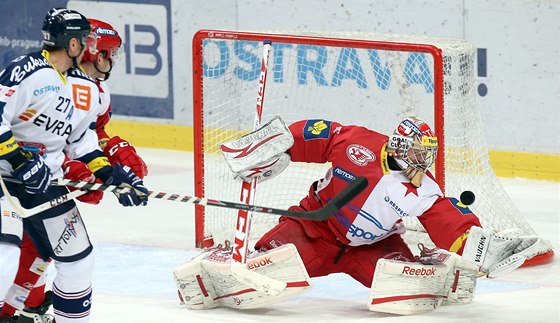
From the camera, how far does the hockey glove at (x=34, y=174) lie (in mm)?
4844

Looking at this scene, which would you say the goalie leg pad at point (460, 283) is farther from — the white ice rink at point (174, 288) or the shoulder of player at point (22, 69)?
the shoulder of player at point (22, 69)

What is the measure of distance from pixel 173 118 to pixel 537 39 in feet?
8.56

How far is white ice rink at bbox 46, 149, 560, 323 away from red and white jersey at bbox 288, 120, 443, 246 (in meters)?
0.34

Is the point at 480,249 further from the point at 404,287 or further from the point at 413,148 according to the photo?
the point at 413,148

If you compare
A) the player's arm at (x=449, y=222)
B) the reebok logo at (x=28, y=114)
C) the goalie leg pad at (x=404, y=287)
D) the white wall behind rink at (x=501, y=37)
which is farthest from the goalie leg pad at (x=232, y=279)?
the white wall behind rink at (x=501, y=37)

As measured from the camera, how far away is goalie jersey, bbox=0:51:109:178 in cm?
486

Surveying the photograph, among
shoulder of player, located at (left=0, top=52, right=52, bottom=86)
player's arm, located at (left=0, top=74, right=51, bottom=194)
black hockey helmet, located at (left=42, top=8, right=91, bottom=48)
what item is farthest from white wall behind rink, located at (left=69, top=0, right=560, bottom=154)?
player's arm, located at (left=0, top=74, right=51, bottom=194)

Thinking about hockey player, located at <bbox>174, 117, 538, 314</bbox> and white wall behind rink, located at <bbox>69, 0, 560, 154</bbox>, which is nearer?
hockey player, located at <bbox>174, 117, 538, 314</bbox>

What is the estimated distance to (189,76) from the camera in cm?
974

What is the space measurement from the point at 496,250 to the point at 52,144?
171cm

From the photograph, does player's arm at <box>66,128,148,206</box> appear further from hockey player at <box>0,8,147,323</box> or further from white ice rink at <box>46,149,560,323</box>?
white ice rink at <box>46,149,560,323</box>

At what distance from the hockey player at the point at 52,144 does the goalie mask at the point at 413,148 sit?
112cm

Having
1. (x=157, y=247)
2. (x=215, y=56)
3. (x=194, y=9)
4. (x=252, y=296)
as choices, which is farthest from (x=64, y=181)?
(x=194, y=9)

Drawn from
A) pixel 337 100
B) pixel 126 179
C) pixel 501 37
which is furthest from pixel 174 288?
pixel 501 37
